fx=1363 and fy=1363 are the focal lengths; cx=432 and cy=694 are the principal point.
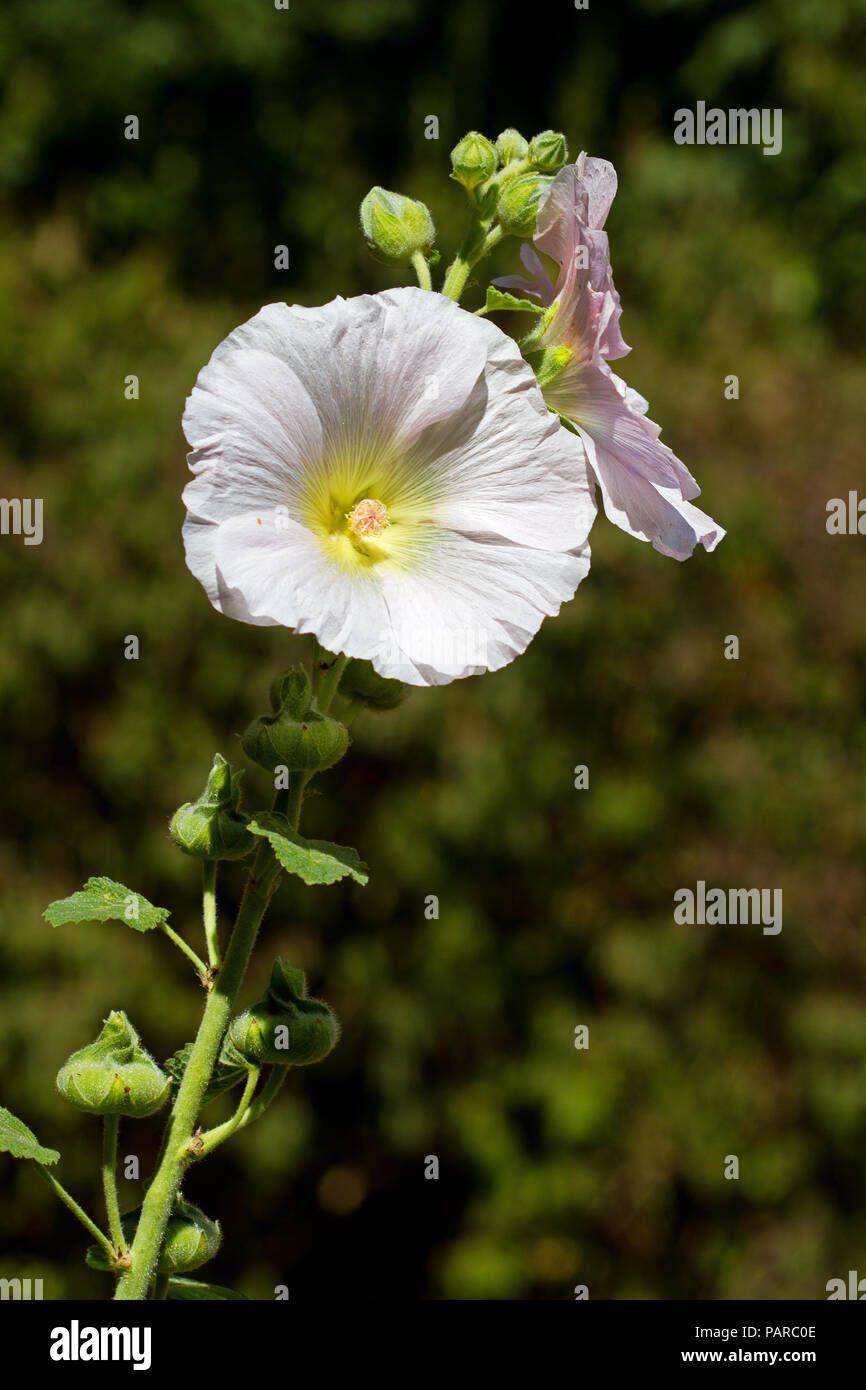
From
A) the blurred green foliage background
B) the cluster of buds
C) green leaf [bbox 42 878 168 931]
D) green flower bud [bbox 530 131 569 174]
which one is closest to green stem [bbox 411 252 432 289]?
the cluster of buds

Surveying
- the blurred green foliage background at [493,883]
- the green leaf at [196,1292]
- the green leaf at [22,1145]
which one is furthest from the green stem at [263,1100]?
the blurred green foliage background at [493,883]

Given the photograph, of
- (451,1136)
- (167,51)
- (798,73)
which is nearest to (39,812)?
(451,1136)

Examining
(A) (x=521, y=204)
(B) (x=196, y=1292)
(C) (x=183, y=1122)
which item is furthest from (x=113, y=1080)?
(A) (x=521, y=204)

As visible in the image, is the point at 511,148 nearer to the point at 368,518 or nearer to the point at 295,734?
the point at 368,518

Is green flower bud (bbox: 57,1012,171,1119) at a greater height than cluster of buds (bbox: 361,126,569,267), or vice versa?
cluster of buds (bbox: 361,126,569,267)

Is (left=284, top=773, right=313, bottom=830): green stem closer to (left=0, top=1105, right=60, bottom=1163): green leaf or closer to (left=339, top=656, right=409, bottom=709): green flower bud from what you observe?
(left=339, top=656, right=409, bottom=709): green flower bud
